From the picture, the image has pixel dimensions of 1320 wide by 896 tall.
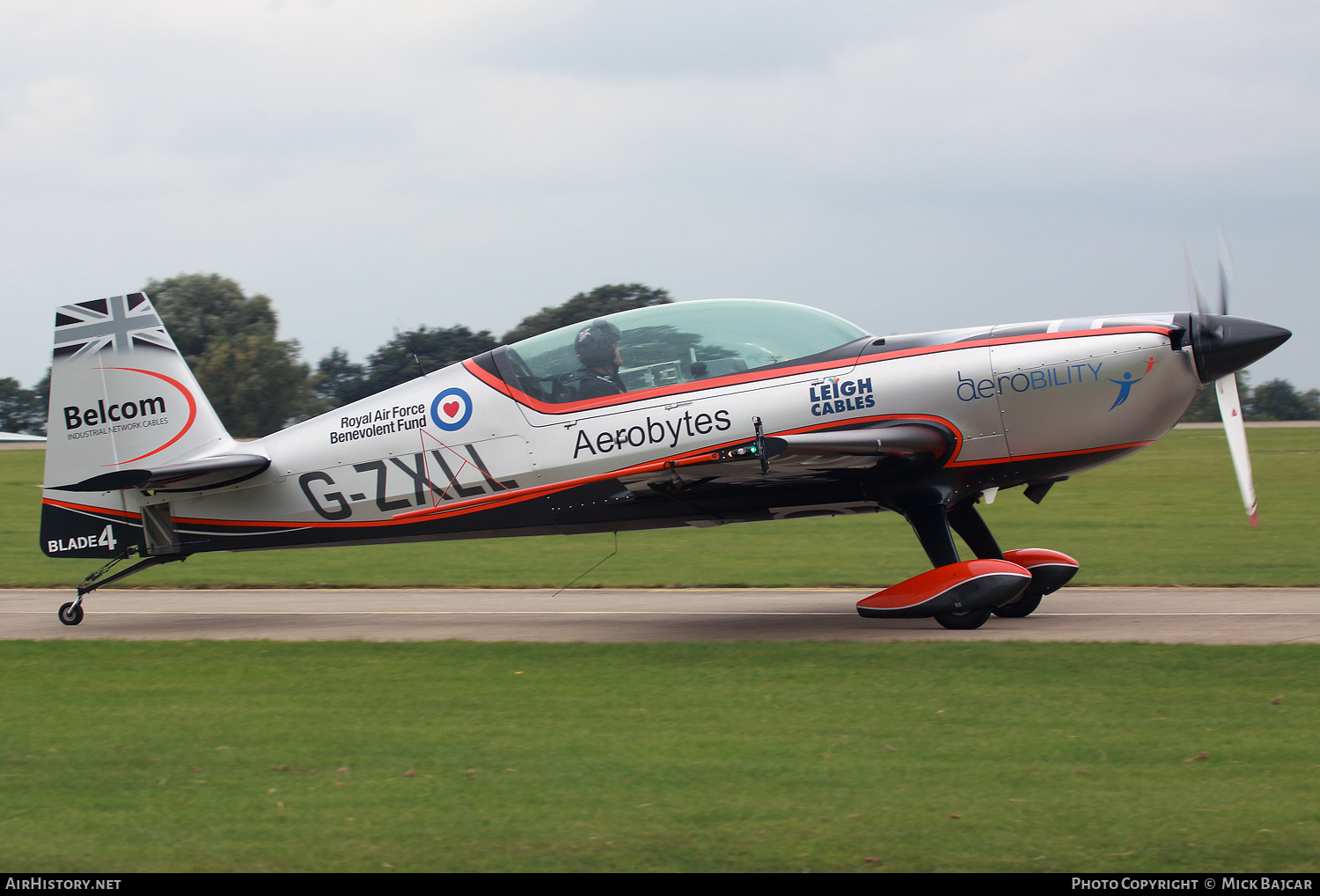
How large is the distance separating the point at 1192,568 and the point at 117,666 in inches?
457

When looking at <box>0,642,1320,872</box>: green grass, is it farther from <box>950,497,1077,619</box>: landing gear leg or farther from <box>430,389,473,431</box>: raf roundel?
<box>430,389,473,431</box>: raf roundel

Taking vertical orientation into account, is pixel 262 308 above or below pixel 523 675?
above

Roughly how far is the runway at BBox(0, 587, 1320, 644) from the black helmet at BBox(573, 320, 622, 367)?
8.08 ft

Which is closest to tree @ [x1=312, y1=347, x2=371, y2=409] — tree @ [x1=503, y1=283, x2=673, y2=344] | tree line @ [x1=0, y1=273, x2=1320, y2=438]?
tree line @ [x1=0, y1=273, x2=1320, y2=438]

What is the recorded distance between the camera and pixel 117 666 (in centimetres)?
877

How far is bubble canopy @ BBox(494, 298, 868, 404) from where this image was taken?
9.90 m

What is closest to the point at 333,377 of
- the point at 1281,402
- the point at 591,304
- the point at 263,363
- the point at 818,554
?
the point at 263,363

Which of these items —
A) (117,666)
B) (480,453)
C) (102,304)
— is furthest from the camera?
(102,304)

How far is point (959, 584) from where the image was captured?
30.2ft

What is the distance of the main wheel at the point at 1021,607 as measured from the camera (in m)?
Answer: 10.2

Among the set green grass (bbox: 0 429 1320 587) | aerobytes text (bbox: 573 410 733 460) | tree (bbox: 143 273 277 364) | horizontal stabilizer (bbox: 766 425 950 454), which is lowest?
green grass (bbox: 0 429 1320 587)

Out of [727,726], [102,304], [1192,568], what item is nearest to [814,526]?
[1192,568]
